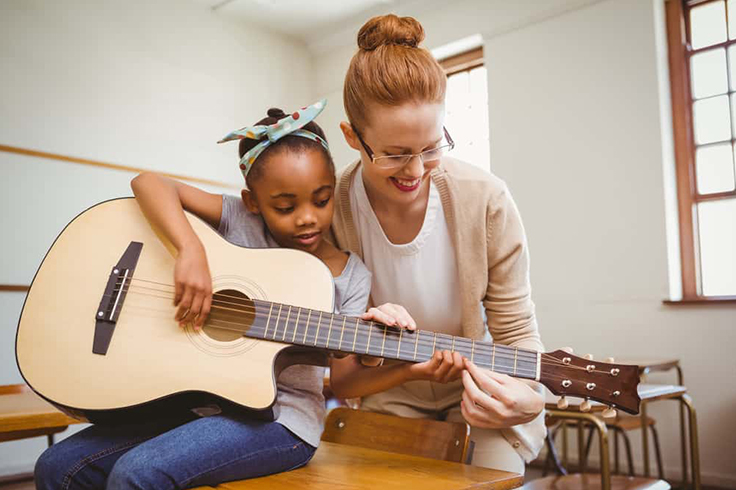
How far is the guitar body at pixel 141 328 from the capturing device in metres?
1.21

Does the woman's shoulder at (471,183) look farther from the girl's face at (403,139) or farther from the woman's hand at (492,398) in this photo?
the woman's hand at (492,398)

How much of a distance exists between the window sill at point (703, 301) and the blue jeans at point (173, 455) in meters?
3.60

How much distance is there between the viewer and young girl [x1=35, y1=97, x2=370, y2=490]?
1140 mm

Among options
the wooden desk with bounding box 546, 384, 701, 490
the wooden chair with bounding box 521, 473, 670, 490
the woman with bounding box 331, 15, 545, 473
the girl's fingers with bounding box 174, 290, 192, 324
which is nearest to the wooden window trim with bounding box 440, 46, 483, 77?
the wooden desk with bounding box 546, 384, 701, 490

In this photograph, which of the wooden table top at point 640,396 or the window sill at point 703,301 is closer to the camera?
the wooden table top at point 640,396

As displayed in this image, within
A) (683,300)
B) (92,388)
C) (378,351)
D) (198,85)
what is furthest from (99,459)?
(198,85)

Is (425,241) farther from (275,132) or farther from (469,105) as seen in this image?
(469,105)

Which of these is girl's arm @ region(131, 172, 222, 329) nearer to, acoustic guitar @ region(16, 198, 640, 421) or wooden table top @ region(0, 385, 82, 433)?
acoustic guitar @ region(16, 198, 640, 421)

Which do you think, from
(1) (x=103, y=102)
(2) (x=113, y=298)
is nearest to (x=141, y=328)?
(2) (x=113, y=298)

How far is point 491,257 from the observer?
62.4 inches

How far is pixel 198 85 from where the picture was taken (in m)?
5.93

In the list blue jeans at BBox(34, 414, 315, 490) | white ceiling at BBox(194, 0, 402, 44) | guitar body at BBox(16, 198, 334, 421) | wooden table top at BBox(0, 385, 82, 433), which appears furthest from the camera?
white ceiling at BBox(194, 0, 402, 44)

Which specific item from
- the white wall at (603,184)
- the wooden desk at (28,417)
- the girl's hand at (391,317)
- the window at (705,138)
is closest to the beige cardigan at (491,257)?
the girl's hand at (391,317)

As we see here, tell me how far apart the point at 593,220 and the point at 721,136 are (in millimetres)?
987
